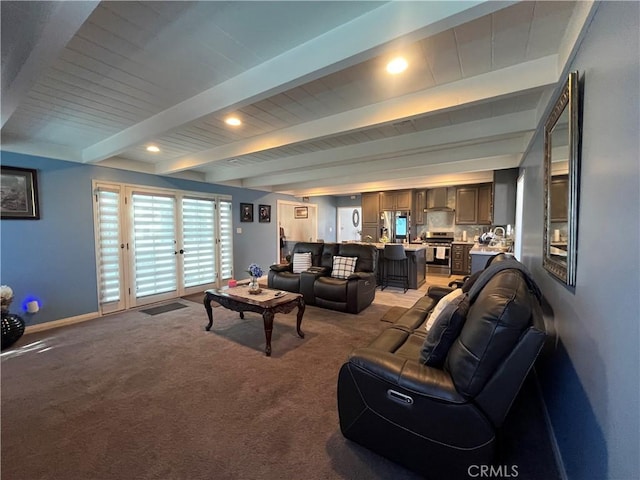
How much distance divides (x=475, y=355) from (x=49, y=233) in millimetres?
4990

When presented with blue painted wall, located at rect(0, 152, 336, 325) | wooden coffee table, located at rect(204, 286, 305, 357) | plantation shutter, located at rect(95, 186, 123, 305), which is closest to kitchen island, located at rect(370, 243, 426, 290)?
wooden coffee table, located at rect(204, 286, 305, 357)

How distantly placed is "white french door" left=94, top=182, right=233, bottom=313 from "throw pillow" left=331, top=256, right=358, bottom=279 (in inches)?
110

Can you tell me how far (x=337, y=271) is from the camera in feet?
14.9

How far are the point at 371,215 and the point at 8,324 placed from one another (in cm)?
738

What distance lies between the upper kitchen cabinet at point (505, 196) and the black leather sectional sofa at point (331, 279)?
2377 millimetres

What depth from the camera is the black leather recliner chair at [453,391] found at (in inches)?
47.4

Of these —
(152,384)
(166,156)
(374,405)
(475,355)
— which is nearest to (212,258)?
(166,156)

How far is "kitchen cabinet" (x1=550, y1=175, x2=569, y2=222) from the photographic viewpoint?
62.7 inches

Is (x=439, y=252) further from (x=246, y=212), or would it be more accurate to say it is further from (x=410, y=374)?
(x=410, y=374)

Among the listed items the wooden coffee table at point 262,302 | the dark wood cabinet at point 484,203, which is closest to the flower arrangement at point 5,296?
the wooden coffee table at point 262,302

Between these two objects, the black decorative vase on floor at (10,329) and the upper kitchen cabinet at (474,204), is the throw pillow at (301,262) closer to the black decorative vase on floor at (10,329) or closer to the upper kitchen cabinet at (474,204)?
the black decorative vase on floor at (10,329)

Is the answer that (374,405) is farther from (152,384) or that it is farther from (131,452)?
(152,384)

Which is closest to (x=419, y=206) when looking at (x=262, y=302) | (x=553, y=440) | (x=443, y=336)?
(x=262, y=302)
